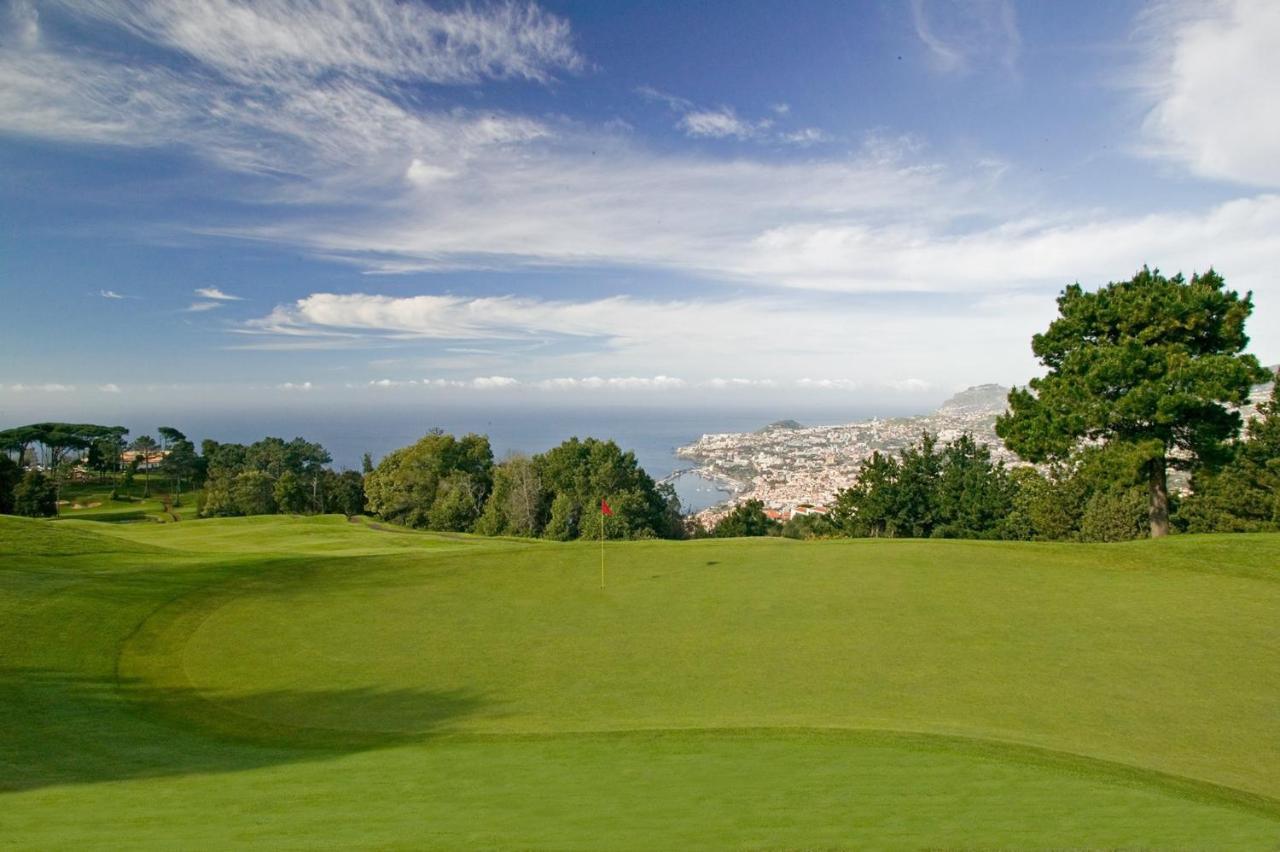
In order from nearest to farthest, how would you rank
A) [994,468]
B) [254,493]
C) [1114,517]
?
[1114,517] < [994,468] < [254,493]

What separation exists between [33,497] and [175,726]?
51.2 m

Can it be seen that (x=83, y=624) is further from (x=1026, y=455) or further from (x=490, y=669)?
(x=1026, y=455)

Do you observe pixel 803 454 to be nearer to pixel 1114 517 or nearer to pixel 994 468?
pixel 994 468

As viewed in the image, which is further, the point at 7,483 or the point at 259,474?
the point at 259,474

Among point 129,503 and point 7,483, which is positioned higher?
point 7,483

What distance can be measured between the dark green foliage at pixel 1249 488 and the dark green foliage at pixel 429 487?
4431cm

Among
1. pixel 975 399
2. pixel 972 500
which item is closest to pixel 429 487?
pixel 972 500

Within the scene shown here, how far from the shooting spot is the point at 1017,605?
501 inches

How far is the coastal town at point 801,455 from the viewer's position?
71.8 m

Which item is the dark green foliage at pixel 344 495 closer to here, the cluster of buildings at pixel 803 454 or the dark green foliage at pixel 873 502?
the cluster of buildings at pixel 803 454

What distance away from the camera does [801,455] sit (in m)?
108

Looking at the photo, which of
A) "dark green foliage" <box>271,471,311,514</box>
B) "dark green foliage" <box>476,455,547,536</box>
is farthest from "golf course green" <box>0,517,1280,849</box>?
"dark green foliage" <box>271,471,311,514</box>

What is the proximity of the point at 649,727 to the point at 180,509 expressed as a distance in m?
64.7

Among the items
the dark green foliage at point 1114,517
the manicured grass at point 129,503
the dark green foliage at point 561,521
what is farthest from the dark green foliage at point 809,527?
the manicured grass at point 129,503
